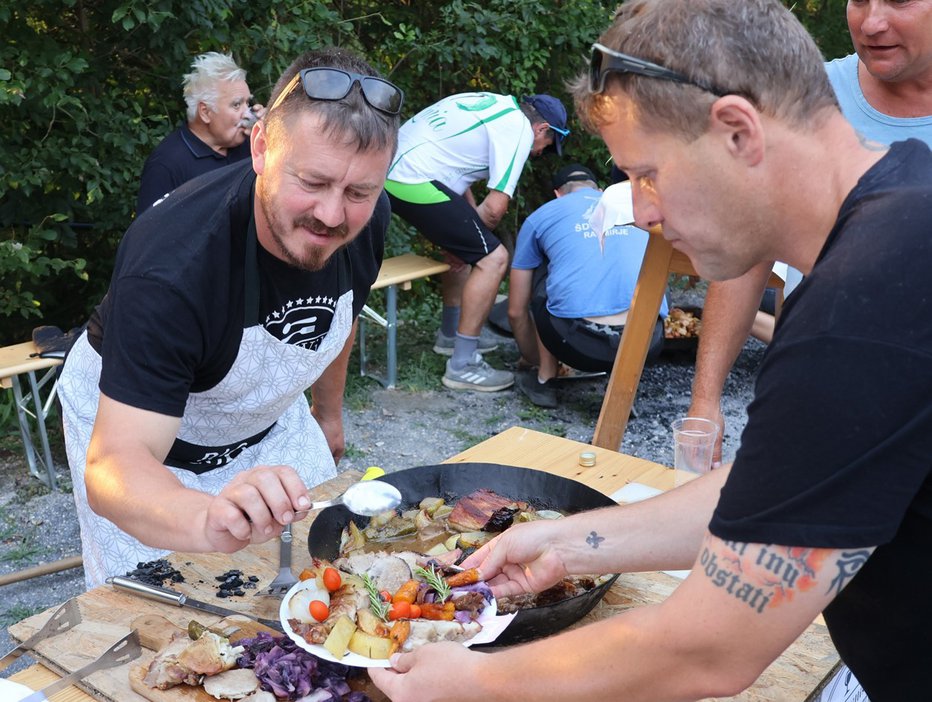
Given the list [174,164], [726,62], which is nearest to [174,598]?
[726,62]

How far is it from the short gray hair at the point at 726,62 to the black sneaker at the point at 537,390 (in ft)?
15.8

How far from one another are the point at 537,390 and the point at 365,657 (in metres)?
4.68

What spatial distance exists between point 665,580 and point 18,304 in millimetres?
4551

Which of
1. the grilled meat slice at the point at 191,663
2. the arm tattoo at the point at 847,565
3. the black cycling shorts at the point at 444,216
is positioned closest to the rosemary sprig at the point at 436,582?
the grilled meat slice at the point at 191,663

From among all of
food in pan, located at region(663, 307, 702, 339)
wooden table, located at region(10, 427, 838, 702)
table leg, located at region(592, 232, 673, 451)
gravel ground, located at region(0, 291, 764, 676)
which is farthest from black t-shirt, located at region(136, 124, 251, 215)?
wooden table, located at region(10, 427, 838, 702)

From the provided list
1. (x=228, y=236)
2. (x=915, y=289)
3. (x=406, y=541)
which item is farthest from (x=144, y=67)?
(x=915, y=289)

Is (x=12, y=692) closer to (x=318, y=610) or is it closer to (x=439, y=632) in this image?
(x=318, y=610)

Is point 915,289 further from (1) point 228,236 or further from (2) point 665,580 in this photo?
(1) point 228,236

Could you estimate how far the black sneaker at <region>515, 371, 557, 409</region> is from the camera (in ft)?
19.9

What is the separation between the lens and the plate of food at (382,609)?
155 cm

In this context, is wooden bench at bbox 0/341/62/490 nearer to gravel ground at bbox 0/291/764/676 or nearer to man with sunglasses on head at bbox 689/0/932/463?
gravel ground at bbox 0/291/764/676

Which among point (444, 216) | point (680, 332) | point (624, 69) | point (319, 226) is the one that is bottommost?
point (680, 332)

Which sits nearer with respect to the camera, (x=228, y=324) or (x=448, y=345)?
(x=228, y=324)

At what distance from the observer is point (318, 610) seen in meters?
1.61
